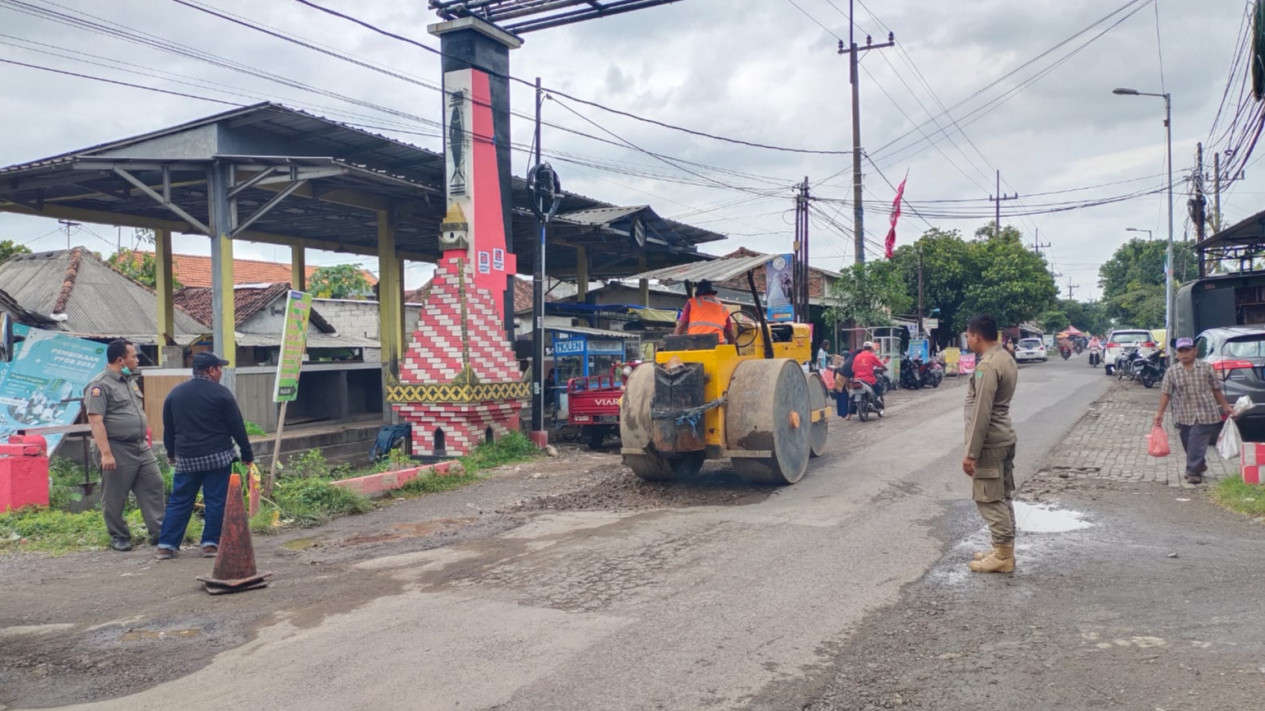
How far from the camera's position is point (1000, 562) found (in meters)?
6.16

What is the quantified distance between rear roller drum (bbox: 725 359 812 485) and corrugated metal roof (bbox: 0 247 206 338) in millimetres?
18620

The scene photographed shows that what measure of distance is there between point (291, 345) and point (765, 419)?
499 centimetres

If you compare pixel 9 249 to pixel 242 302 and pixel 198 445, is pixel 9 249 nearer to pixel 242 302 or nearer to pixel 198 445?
pixel 242 302

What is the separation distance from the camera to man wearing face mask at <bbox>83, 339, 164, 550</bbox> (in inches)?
301

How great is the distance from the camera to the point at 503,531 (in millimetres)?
8125

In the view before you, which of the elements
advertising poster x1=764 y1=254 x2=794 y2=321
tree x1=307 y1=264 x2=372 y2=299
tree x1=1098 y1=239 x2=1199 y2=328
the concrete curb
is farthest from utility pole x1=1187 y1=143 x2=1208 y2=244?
tree x1=307 y1=264 x2=372 y2=299

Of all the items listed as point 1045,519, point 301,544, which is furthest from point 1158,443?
point 301,544

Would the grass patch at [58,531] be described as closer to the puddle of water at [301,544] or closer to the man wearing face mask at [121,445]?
the man wearing face mask at [121,445]

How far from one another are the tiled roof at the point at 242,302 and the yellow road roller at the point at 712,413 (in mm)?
19127

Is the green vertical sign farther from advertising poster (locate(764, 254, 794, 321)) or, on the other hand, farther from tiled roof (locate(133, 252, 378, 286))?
tiled roof (locate(133, 252, 378, 286))

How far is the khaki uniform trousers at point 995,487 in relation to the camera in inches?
244

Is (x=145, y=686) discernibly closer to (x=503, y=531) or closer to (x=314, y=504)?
(x=503, y=531)

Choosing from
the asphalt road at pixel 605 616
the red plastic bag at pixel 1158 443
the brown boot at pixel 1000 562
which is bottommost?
the asphalt road at pixel 605 616

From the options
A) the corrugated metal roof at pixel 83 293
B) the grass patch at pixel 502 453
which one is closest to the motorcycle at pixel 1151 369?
the grass patch at pixel 502 453
